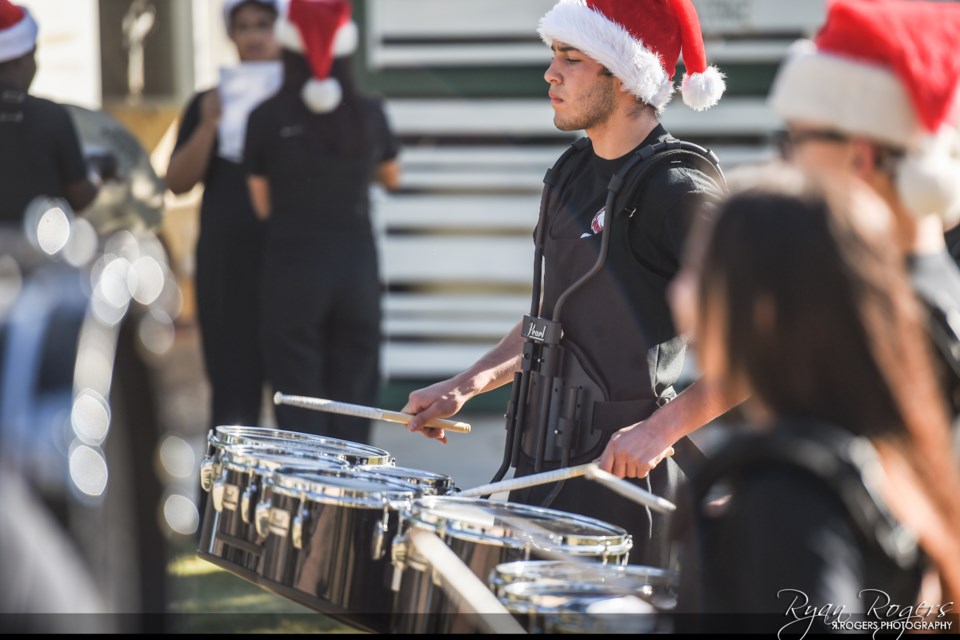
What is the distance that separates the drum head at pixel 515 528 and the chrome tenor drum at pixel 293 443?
1.67ft

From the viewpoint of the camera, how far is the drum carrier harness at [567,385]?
3008 millimetres

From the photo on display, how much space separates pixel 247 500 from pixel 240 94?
276 centimetres

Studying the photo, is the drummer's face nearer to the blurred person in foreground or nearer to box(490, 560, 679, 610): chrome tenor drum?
box(490, 560, 679, 610): chrome tenor drum

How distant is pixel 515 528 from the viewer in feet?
8.50

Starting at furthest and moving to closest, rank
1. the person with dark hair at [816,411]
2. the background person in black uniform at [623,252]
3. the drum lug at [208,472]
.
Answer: the drum lug at [208,472] → the background person in black uniform at [623,252] → the person with dark hair at [816,411]

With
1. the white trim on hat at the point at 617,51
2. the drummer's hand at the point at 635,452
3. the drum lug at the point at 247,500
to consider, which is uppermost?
the white trim on hat at the point at 617,51

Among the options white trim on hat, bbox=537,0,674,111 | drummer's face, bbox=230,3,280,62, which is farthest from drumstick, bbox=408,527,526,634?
drummer's face, bbox=230,3,280,62

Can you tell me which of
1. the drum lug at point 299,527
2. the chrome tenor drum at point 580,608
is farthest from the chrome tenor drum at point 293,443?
the chrome tenor drum at point 580,608

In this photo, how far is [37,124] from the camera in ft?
14.1

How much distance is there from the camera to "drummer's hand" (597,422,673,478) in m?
2.75

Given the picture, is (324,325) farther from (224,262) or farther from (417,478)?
(417,478)

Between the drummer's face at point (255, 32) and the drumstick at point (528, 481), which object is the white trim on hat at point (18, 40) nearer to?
the drummer's face at point (255, 32)

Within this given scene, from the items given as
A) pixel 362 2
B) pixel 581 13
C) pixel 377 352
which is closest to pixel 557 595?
pixel 581 13

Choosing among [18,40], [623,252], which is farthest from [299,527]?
[18,40]
